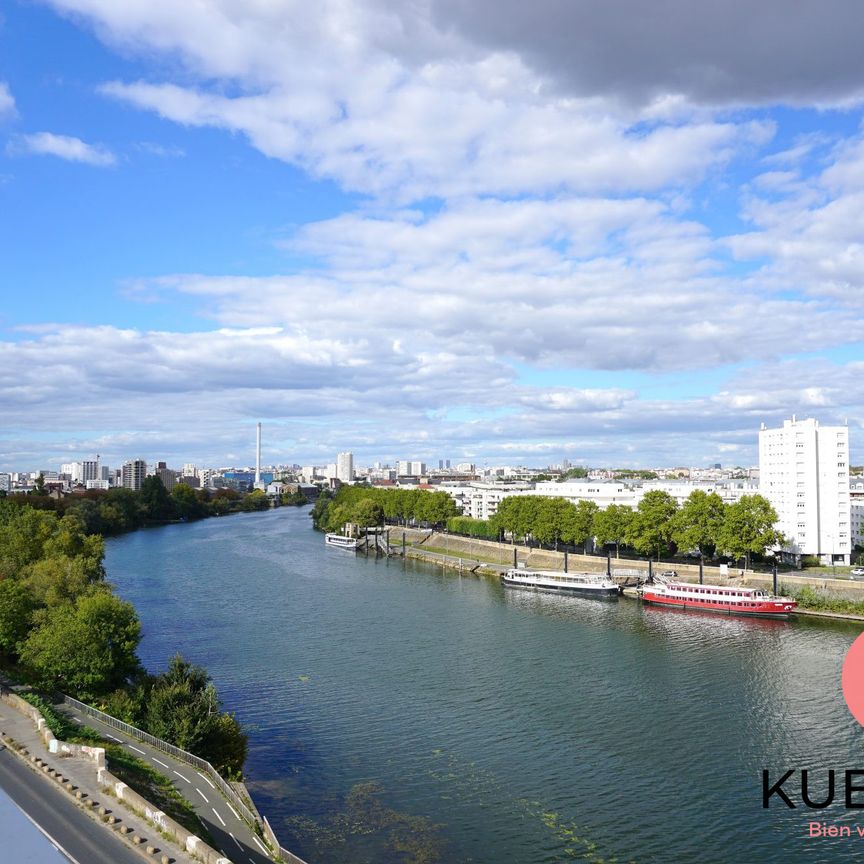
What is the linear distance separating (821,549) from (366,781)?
34566 mm

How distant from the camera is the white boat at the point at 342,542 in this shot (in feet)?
211

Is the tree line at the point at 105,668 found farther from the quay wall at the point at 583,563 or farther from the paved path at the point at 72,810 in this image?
the quay wall at the point at 583,563

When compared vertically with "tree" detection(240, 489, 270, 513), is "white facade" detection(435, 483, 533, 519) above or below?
above

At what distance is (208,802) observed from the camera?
1248 cm

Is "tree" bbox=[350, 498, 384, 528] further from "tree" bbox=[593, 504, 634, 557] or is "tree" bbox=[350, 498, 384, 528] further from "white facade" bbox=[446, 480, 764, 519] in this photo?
"tree" bbox=[593, 504, 634, 557]

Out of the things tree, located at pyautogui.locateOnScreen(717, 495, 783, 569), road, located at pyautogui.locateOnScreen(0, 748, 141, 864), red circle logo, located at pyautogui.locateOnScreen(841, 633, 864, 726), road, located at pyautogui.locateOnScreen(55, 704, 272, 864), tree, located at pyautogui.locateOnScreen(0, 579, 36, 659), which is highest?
tree, located at pyautogui.locateOnScreen(717, 495, 783, 569)

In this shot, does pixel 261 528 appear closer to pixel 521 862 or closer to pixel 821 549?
pixel 821 549

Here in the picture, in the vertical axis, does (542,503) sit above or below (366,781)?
above

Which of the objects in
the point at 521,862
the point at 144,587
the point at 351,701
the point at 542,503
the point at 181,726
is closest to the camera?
the point at 521,862

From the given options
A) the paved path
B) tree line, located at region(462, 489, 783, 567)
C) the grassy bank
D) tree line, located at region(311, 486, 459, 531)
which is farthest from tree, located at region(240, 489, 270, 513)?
the paved path

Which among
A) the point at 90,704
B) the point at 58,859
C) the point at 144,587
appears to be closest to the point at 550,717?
the point at 90,704

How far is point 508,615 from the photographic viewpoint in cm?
3441

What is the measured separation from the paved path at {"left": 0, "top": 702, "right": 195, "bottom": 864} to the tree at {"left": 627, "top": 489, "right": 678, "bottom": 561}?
113 feet

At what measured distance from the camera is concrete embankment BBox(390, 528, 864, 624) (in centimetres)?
3429
